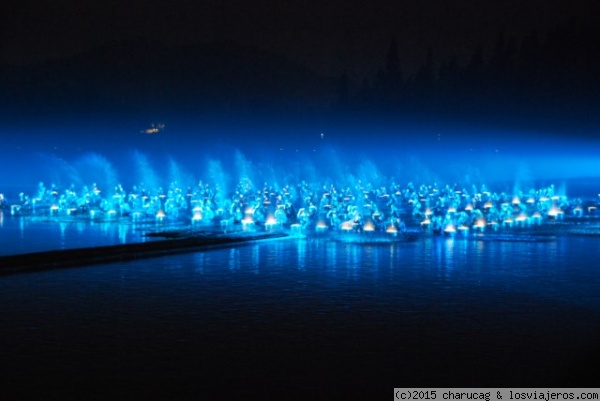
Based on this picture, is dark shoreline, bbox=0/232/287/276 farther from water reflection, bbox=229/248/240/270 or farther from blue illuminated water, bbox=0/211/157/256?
blue illuminated water, bbox=0/211/157/256

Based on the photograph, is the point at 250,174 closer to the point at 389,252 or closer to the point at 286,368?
the point at 389,252

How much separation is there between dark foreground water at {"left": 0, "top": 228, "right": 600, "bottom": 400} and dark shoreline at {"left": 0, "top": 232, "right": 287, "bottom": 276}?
0.67 meters

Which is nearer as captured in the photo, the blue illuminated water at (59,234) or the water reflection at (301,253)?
the water reflection at (301,253)

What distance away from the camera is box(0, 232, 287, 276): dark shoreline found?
622 inches

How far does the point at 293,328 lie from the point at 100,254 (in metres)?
8.88

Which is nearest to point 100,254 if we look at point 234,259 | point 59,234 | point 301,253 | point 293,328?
point 234,259

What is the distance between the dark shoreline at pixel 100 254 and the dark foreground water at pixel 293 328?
2.21 ft

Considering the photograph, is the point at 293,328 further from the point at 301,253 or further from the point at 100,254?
the point at 301,253

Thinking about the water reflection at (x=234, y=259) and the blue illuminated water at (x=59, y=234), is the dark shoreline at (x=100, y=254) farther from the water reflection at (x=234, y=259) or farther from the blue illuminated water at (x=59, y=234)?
the blue illuminated water at (x=59, y=234)

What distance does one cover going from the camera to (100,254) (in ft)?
57.9

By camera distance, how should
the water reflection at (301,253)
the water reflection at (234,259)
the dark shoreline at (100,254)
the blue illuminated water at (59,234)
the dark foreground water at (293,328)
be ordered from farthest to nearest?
1. the blue illuminated water at (59,234)
2. the water reflection at (301,253)
3. the water reflection at (234,259)
4. the dark shoreline at (100,254)
5. the dark foreground water at (293,328)

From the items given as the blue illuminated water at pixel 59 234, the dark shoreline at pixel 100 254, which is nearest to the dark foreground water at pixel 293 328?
the dark shoreline at pixel 100 254

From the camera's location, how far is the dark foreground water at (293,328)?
7.87 meters

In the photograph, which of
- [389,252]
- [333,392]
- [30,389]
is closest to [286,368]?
[333,392]
